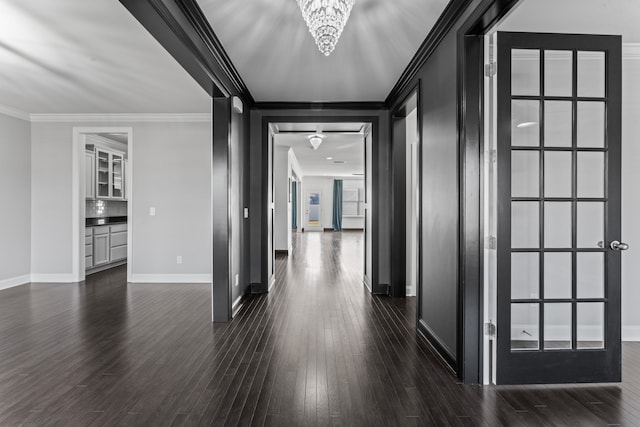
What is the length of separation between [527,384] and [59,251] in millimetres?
6102

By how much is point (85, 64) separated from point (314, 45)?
2.26 metres

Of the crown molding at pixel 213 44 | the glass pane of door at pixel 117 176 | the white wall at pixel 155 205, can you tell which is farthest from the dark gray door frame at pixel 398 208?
the glass pane of door at pixel 117 176

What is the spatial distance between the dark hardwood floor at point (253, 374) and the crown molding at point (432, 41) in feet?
7.91

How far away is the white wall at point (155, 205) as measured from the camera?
5.37 m

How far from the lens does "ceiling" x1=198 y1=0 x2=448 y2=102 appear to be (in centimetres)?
244

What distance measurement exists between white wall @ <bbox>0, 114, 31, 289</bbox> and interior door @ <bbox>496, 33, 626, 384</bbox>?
6103 mm

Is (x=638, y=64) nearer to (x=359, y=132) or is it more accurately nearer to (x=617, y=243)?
(x=617, y=243)

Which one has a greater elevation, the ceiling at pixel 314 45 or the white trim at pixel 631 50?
the ceiling at pixel 314 45

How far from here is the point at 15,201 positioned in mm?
5102

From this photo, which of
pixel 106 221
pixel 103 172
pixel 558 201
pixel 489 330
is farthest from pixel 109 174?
pixel 558 201

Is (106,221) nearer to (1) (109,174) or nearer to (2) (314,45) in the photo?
(1) (109,174)

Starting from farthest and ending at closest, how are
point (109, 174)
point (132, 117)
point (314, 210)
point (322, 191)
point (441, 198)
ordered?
point (314, 210) < point (322, 191) < point (109, 174) < point (132, 117) < point (441, 198)

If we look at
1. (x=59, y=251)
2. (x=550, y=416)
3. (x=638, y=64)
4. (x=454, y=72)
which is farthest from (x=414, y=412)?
(x=59, y=251)

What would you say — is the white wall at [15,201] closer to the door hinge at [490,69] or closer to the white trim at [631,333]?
the door hinge at [490,69]
